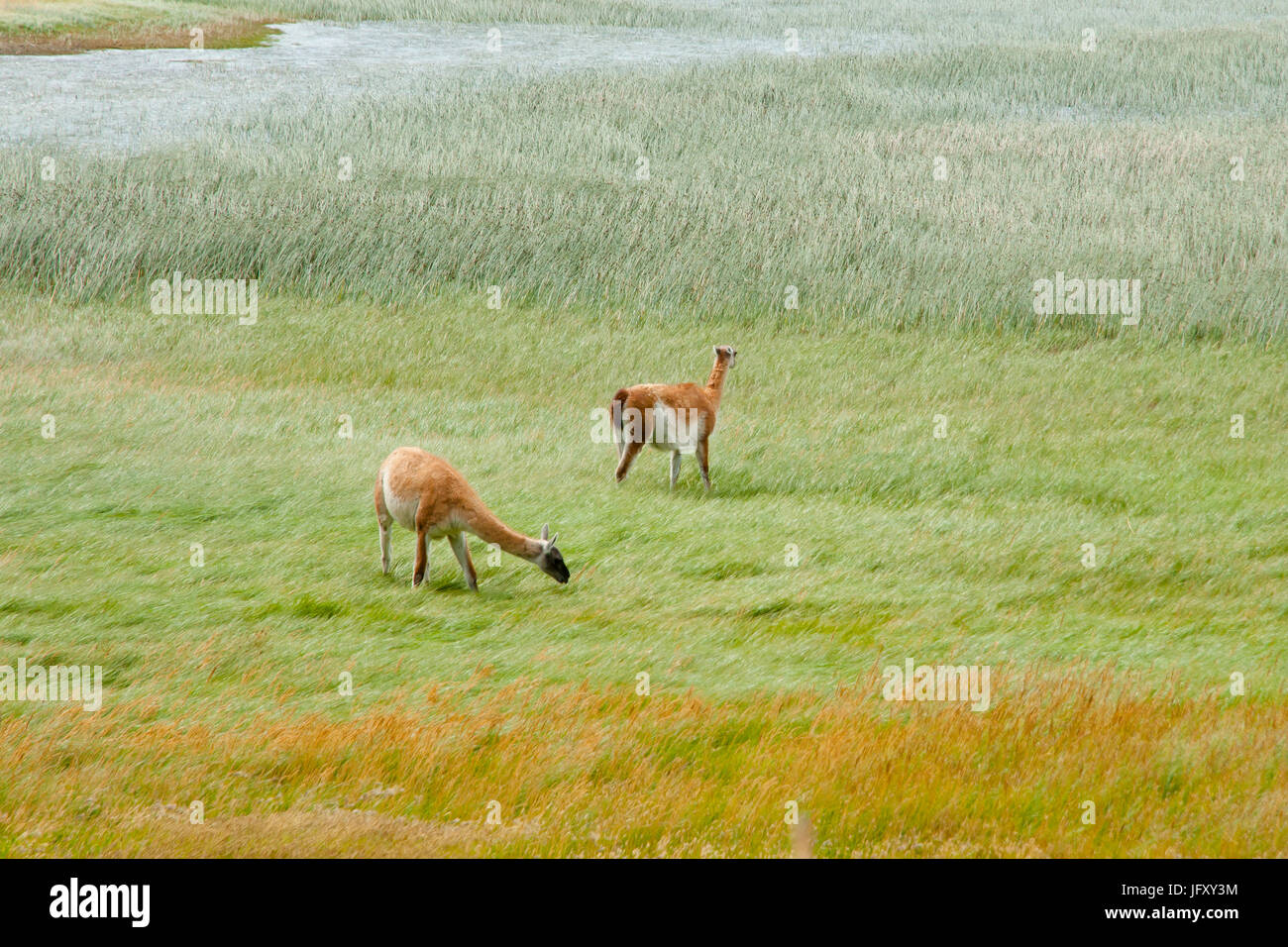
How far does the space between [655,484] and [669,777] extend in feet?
28.2

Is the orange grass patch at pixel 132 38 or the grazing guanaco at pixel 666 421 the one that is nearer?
the grazing guanaco at pixel 666 421

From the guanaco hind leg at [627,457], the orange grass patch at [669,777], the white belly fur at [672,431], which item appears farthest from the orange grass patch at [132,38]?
the orange grass patch at [669,777]

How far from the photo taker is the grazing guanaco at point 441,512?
12.3m

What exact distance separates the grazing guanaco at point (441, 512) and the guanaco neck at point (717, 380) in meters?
Answer: 5.00

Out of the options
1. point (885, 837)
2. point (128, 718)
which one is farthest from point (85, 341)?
point (885, 837)

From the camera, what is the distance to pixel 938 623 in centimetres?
1192

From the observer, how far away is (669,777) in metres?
8.61

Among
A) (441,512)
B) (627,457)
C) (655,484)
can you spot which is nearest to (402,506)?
(441,512)

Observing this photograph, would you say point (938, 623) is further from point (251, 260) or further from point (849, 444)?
point (251, 260)

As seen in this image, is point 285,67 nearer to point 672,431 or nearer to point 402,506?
point 672,431

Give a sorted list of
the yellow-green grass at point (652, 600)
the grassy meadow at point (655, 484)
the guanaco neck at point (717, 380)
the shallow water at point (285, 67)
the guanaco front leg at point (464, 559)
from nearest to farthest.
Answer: the yellow-green grass at point (652, 600) → the grassy meadow at point (655, 484) → the guanaco front leg at point (464, 559) → the guanaco neck at point (717, 380) → the shallow water at point (285, 67)

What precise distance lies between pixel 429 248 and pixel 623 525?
1461 cm

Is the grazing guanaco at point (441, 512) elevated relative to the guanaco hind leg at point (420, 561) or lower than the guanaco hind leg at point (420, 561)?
elevated

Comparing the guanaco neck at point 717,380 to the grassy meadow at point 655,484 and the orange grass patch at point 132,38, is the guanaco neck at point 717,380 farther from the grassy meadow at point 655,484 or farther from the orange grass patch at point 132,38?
the orange grass patch at point 132,38
